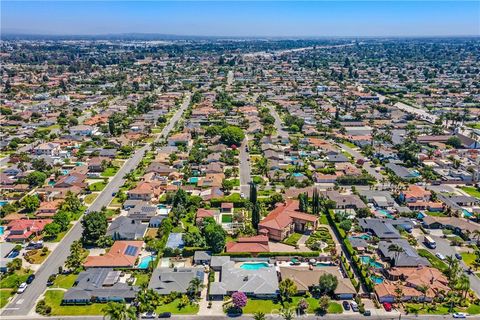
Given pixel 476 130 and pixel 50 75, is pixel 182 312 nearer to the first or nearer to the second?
pixel 476 130

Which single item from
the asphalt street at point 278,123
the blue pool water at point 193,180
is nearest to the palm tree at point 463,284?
the blue pool water at point 193,180

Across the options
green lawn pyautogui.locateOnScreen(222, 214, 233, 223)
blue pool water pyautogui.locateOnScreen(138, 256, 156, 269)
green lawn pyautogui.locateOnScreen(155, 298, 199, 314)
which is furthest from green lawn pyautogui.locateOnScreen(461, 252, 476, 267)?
blue pool water pyautogui.locateOnScreen(138, 256, 156, 269)

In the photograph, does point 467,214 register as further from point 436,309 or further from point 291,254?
point 291,254

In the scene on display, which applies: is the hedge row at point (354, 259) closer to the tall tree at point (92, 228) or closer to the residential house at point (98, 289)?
the residential house at point (98, 289)

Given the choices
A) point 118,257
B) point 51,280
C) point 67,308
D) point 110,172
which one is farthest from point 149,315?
point 110,172

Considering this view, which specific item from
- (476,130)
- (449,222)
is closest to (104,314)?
(449,222)

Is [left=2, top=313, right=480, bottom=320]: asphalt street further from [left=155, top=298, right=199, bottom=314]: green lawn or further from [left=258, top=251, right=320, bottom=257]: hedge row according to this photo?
[left=258, top=251, right=320, bottom=257]: hedge row

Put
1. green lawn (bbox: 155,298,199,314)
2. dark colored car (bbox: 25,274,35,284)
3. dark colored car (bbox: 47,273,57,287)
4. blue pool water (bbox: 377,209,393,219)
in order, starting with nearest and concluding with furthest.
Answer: green lawn (bbox: 155,298,199,314) < dark colored car (bbox: 47,273,57,287) < dark colored car (bbox: 25,274,35,284) < blue pool water (bbox: 377,209,393,219)
